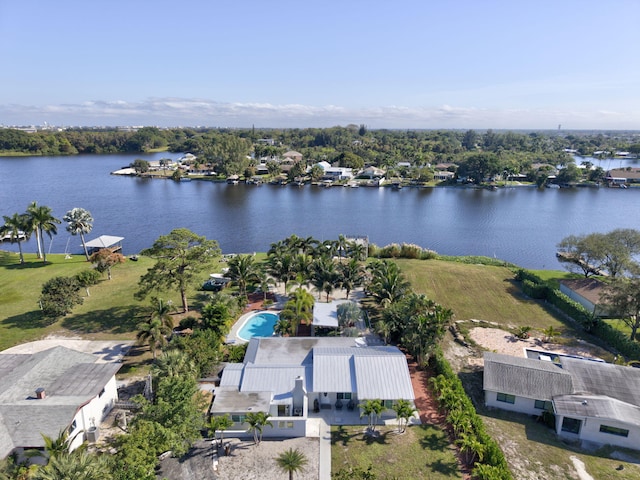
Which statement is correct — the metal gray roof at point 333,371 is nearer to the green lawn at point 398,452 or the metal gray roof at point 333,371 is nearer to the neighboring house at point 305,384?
the neighboring house at point 305,384

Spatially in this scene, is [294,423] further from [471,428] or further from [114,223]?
[114,223]

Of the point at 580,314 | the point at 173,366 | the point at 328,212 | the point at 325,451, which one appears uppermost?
the point at 173,366

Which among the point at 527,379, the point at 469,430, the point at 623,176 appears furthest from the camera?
the point at 623,176

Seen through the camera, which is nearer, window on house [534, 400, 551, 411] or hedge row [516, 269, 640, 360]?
window on house [534, 400, 551, 411]

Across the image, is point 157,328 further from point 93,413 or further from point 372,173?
point 372,173

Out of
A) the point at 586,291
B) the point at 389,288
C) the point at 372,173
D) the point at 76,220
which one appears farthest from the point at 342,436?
the point at 372,173

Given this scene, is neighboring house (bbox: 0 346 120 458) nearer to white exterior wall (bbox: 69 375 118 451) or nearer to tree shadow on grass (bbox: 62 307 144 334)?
white exterior wall (bbox: 69 375 118 451)

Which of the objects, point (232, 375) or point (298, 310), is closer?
point (232, 375)

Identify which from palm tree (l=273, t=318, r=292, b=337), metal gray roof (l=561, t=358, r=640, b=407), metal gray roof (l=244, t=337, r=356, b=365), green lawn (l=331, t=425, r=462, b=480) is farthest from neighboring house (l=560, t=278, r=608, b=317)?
palm tree (l=273, t=318, r=292, b=337)
